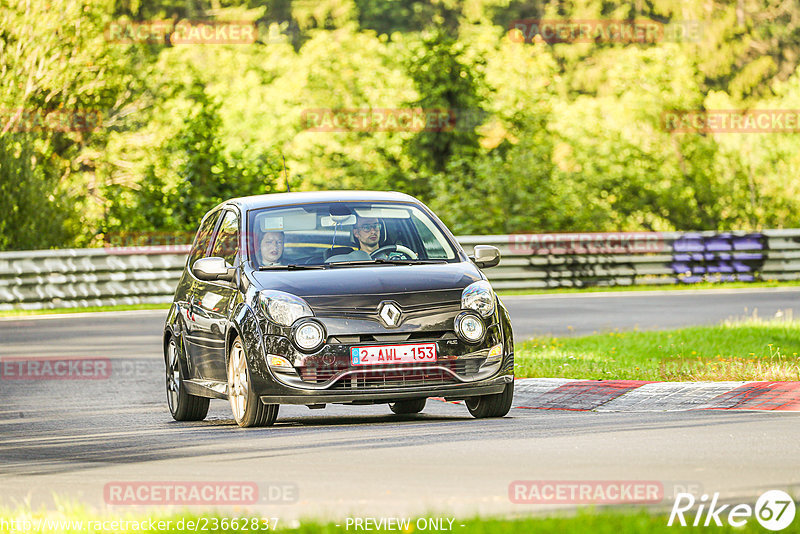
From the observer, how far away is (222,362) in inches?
468

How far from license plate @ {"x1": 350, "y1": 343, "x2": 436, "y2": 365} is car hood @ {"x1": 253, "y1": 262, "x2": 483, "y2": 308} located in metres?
0.31

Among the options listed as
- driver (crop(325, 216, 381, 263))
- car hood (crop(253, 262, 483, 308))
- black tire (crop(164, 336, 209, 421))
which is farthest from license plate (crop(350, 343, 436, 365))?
black tire (crop(164, 336, 209, 421))

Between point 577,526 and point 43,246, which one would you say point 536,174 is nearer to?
point 43,246

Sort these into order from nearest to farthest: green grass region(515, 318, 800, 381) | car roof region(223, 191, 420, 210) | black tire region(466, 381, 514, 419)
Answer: black tire region(466, 381, 514, 419) → car roof region(223, 191, 420, 210) → green grass region(515, 318, 800, 381)

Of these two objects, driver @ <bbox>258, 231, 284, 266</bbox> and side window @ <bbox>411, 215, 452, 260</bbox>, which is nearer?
driver @ <bbox>258, 231, 284, 266</bbox>

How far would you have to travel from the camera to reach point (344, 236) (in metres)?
12.0

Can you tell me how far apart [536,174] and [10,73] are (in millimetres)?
12451

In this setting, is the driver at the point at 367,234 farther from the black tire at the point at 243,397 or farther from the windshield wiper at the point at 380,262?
the black tire at the point at 243,397

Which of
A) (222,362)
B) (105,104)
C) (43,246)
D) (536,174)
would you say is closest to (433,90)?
(536,174)

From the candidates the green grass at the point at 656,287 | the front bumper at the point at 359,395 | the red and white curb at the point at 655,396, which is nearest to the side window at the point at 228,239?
the front bumper at the point at 359,395

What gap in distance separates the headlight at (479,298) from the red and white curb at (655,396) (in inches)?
63.4

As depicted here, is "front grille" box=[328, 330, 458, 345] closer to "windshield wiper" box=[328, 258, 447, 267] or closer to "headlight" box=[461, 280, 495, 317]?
"headlight" box=[461, 280, 495, 317]

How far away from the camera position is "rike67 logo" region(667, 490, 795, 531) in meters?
6.65

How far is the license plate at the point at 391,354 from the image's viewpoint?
10.9 meters
